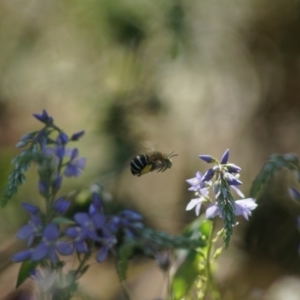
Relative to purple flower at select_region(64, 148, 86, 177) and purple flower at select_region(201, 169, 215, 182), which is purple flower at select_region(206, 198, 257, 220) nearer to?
purple flower at select_region(201, 169, 215, 182)

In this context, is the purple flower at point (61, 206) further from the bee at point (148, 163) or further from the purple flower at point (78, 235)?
the bee at point (148, 163)

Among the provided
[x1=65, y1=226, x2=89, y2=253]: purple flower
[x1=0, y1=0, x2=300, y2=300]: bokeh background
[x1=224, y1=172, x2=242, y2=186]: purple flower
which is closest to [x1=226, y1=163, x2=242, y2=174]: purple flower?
[x1=224, y1=172, x2=242, y2=186]: purple flower

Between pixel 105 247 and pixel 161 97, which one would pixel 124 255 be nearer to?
pixel 105 247

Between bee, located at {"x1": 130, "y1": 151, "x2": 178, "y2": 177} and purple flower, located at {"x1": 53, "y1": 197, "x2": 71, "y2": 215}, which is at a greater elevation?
purple flower, located at {"x1": 53, "y1": 197, "x2": 71, "y2": 215}

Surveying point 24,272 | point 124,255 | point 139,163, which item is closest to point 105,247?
point 124,255

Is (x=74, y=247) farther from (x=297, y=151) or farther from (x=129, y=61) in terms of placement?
(x=297, y=151)

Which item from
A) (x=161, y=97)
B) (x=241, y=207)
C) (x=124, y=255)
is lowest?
(x=161, y=97)
